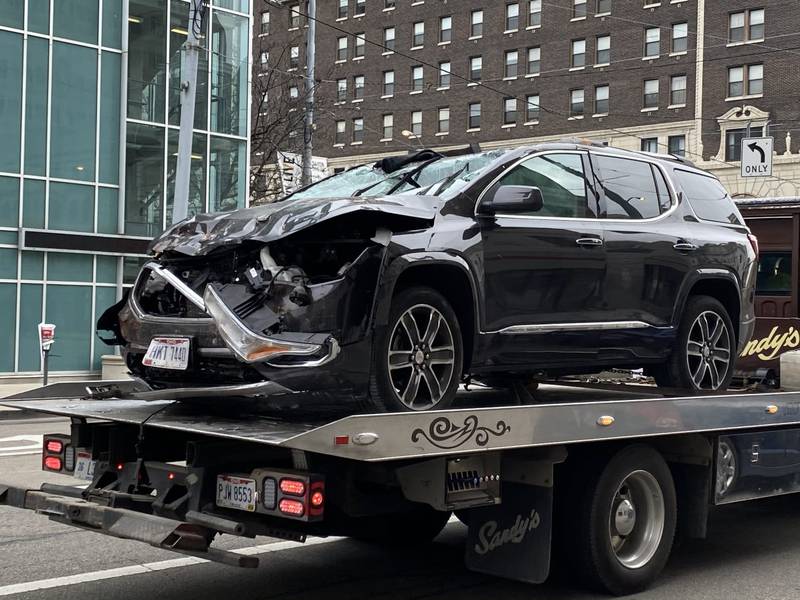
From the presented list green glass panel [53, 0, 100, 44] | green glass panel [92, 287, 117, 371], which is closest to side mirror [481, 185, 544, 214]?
green glass panel [92, 287, 117, 371]

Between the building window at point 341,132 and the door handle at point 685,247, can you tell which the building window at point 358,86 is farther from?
the door handle at point 685,247

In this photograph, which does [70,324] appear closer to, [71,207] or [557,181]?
[71,207]

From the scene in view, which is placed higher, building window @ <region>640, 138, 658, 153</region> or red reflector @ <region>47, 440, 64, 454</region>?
building window @ <region>640, 138, 658, 153</region>

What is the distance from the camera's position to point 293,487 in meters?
4.82

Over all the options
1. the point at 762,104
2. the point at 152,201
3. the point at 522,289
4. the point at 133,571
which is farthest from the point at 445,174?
the point at 762,104

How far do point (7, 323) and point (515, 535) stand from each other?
18953mm

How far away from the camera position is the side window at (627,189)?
22.9 ft

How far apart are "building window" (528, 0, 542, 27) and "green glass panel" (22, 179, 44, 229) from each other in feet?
131

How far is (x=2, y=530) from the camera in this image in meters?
7.82

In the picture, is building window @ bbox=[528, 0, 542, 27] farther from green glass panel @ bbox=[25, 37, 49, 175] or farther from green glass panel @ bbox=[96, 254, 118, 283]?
green glass panel @ bbox=[25, 37, 49, 175]

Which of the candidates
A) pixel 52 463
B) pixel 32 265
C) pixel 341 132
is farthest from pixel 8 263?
A: pixel 341 132

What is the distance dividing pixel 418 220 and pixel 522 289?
2.90 feet

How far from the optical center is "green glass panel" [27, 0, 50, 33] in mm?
22703

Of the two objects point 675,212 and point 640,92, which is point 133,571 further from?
point 640,92
